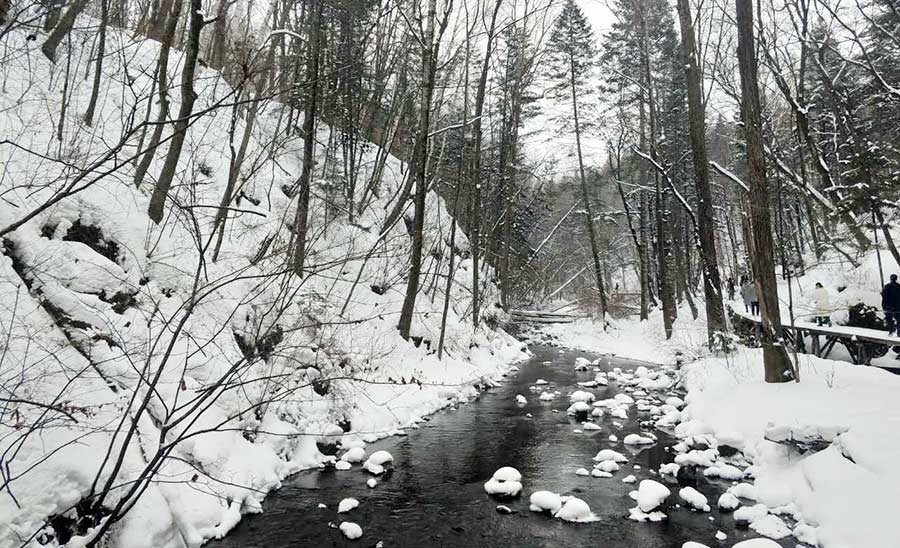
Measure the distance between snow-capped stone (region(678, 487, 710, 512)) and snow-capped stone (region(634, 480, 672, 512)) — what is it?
17 cm

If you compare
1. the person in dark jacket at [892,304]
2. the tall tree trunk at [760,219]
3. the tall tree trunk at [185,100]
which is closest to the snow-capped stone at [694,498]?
the tall tree trunk at [760,219]

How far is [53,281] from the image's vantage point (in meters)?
6.35

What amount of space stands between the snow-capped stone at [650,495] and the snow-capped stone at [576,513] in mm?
635

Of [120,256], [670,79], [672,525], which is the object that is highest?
[670,79]

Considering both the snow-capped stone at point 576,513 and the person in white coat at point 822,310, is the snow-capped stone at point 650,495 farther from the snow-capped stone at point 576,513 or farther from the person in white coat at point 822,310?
the person in white coat at point 822,310

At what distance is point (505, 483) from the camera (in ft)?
20.9

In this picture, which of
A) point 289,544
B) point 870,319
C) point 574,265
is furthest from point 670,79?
point 289,544

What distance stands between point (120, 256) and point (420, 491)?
21.1 ft

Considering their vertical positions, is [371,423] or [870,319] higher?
[870,319]

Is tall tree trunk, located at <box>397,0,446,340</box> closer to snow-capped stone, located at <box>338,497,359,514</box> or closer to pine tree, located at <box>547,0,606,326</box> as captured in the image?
snow-capped stone, located at <box>338,497,359,514</box>

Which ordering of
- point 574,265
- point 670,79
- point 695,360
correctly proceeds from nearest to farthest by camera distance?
point 695,360 < point 670,79 < point 574,265

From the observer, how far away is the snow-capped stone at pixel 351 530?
5.25m

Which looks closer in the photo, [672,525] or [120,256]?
[672,525]

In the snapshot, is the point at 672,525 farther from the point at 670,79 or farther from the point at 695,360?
the point at 670,79
